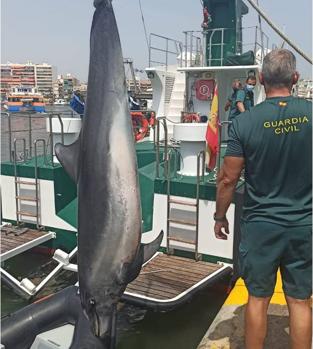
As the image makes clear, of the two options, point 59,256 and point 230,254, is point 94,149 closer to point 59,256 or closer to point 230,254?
point 230,254

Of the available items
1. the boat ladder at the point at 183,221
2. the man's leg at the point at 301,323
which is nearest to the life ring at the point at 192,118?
the boat ladder at the point at 183,221

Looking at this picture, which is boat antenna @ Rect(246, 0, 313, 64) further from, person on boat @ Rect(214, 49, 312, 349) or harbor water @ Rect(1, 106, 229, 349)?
harbor water @ Rect(1, 106, 229, 349)

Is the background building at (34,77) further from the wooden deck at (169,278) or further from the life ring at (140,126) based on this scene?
the wooden deck at (169,278)

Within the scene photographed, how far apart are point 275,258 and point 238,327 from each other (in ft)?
3.72

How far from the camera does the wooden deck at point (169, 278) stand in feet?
14.7

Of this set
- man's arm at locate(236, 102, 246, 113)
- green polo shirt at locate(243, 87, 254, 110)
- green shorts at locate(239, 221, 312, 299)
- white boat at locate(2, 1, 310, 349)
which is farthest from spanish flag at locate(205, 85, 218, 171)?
green shorts at locate(239, 221, 312, 299)

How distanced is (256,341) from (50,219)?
14.9ft

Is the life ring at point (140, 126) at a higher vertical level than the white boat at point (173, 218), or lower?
higher

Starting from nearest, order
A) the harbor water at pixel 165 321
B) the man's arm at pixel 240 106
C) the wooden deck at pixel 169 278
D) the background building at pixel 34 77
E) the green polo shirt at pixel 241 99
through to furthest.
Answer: the wooden deck at pixel 169 278
the harbor water at pixel 165 321
the man's arm at pixel 240 106
the green polo shirt at pixel 241 99
the background building at pixel 34 77

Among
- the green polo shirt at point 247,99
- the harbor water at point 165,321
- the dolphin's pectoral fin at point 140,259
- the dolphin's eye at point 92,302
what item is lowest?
the harbor water at point 165,321

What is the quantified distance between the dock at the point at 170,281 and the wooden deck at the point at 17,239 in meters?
1.80

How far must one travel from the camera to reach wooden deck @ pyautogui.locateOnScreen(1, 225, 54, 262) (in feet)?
18.5

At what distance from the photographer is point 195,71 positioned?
9312 mm

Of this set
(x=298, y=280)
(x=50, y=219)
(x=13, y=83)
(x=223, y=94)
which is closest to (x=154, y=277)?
(x=50, y=219)
